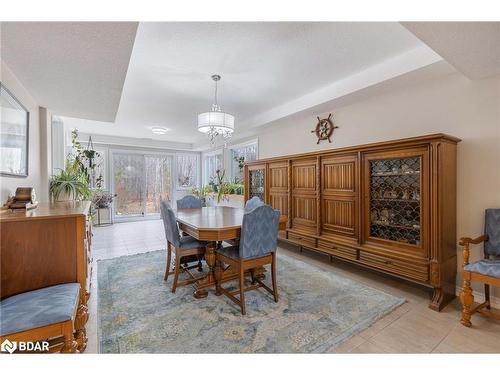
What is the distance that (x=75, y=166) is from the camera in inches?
147

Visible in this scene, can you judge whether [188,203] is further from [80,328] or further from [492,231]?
[492,231]

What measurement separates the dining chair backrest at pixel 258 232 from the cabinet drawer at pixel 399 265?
120 centimetres

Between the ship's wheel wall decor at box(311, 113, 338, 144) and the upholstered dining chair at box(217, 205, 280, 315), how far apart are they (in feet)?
6.74

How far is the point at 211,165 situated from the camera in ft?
25.8

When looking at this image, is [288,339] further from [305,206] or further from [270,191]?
[270,191]

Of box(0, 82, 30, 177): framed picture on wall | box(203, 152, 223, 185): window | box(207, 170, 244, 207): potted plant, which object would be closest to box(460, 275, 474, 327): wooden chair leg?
box(0, 82, 30, 177): framed picture on wall

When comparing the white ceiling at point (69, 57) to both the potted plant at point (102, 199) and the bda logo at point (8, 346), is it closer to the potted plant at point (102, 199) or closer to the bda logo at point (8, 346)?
the bda logo at point (8, 346)

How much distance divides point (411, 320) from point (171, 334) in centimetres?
199

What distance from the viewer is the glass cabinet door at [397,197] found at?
2379mm

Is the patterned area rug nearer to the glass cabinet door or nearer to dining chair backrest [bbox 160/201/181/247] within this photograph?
dining chair backrest [bbox 160/201/181/247]

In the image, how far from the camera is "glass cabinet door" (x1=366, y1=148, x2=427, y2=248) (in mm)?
2379

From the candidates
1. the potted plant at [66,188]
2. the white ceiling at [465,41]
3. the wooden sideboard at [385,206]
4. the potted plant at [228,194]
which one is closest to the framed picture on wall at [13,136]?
the potted plant at [66,188]

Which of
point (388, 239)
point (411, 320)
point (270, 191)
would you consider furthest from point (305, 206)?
point (411, 320)

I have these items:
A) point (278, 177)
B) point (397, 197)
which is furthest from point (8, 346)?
point (278, 177)
